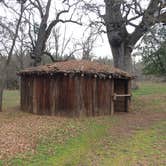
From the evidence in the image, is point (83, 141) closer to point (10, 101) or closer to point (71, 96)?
point (71, 96)

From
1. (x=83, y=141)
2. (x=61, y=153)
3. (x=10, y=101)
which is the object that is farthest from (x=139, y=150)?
(x=10, y=101)

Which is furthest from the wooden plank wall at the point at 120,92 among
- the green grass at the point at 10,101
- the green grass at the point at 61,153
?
the green grass at the point at 61,153

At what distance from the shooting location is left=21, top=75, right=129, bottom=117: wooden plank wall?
59.1ft

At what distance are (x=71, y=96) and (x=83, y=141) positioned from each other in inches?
251

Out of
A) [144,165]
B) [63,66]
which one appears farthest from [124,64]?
[144,165]

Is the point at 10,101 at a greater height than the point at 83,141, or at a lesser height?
greater

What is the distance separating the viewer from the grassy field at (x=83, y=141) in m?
9.31

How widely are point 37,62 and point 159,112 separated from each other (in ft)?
33.0

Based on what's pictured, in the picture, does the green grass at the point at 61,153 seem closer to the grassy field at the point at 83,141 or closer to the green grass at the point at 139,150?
the grassy field at the point at 83,141

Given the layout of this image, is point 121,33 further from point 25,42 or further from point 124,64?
point 25,42

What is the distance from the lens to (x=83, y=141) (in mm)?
11789

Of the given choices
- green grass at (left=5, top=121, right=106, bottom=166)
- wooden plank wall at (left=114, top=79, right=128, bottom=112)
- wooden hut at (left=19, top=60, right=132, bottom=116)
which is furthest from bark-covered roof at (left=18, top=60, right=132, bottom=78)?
green grass at (left=5, top=121, right=106, bottom=166)

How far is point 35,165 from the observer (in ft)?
28.6

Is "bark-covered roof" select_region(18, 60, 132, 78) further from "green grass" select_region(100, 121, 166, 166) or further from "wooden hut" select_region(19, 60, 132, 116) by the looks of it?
"green grass" select_region(100, 121, 166, 166)
